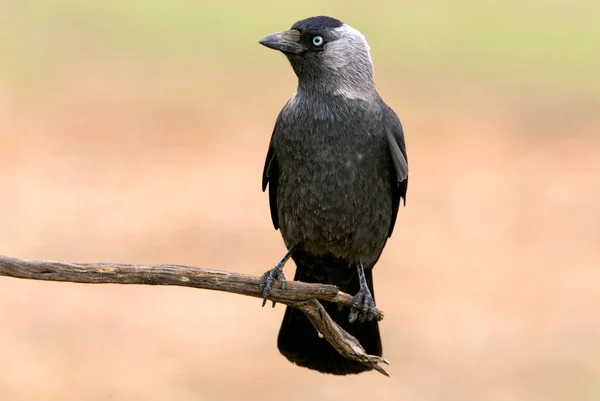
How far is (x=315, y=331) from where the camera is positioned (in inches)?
363

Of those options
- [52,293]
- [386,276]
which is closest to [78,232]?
[52,293]

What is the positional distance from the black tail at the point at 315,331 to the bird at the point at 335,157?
0.22 feet

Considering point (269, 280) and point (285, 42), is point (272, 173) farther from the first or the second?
point (269, 280)

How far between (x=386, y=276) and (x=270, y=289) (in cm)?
742

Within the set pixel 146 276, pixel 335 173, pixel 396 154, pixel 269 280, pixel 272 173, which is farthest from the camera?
pixel 272 173

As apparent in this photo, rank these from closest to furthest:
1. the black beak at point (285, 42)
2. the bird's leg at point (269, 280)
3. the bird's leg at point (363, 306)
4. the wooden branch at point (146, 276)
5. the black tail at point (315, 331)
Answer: the wooden branch at point (146, 276)
the bird's leg at point (269, 280)
the black beak at point (285, 42)
the bird's leg at point (363, 306)
the black tail at point (315, 331)

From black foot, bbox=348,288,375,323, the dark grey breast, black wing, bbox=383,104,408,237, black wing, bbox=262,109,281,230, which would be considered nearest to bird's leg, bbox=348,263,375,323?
black foot, bbox=348,288,375,323

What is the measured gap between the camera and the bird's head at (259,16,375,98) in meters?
8.77

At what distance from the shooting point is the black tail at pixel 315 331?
9.21 m

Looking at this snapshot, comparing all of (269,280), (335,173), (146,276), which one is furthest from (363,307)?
(146,276)

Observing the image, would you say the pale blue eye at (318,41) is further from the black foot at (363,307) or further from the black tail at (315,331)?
the black foot at (363,307)

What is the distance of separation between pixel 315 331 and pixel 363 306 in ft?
1.76

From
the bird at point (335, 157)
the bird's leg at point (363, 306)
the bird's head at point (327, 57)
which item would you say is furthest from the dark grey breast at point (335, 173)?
the bird's leg at point (363, 306)

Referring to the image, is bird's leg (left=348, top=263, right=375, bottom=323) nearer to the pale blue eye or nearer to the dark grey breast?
the dark grey breast
